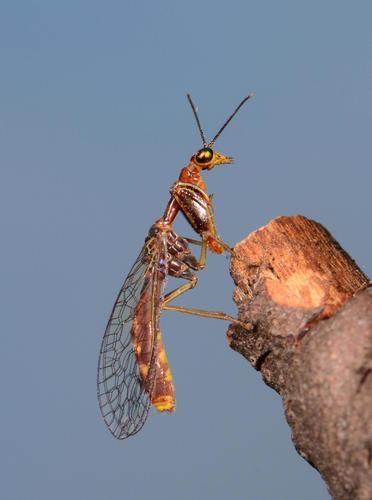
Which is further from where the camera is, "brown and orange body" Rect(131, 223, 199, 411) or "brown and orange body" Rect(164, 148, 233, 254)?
"brown and orange body" Rect(164, 148, 233, 254)

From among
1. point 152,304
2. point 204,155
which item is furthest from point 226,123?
point 152,304

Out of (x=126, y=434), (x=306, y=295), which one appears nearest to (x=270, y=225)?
(x=306, y=295)

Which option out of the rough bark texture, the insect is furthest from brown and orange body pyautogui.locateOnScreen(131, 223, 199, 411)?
the rough bark texture

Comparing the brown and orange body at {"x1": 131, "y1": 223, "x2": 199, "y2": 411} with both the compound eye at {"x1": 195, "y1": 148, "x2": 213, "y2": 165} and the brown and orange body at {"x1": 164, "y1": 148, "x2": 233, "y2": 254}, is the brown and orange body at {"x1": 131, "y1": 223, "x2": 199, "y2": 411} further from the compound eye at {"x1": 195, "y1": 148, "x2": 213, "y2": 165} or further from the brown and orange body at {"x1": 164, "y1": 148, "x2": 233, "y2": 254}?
the compound eye at {"x1": 195, "y1": 148, "x2": 213, "y2": 165}

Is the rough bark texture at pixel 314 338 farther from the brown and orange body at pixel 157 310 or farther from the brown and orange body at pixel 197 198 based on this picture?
the brown and orange body at pixel 157 310

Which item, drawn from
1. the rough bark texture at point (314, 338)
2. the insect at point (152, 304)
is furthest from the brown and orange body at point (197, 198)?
the rough bark texture at point (314, 338)

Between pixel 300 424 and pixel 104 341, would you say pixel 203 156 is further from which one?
pixel 300 424

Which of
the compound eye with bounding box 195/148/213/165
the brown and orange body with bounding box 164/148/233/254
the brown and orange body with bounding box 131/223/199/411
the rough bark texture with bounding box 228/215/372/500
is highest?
the compound eye with bounding box 195/148/213/165

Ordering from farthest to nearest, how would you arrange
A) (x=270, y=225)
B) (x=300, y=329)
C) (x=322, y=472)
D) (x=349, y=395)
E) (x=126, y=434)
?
(x=126, y=434)
(x=270, y=225)
(x=300, y=329)
(x=322, y=472)
(x=349, y=395)
